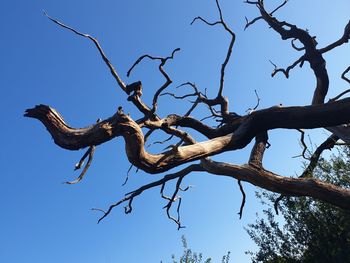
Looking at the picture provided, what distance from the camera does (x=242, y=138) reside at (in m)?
5.08

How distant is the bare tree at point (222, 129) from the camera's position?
11.6ft

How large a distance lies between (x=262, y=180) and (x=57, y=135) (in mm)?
3062

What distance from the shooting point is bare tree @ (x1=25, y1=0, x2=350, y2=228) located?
3.53 m

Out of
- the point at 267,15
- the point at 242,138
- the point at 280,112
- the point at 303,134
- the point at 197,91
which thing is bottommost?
the point at 242,138

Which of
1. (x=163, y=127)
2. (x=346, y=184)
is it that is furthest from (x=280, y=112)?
(x=346, y=184)

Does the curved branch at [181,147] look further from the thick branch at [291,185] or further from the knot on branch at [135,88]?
the knot on branch at [135,88]

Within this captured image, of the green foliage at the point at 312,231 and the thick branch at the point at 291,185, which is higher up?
the green foliage at the point at 312,231

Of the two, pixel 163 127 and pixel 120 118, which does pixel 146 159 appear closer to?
pixel 120 118

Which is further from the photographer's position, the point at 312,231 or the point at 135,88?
the point at 312,231

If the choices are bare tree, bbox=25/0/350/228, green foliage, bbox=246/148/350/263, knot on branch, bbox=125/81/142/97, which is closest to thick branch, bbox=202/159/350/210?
bare tree, bbox=25/0/350/228

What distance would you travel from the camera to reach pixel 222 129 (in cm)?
579

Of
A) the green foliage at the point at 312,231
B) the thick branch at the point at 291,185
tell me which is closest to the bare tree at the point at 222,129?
the thick branch at the point at 291,185

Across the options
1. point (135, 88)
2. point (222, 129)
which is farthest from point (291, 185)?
point (135, 88)

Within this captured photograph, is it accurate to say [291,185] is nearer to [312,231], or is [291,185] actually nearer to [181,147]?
[181,147]
